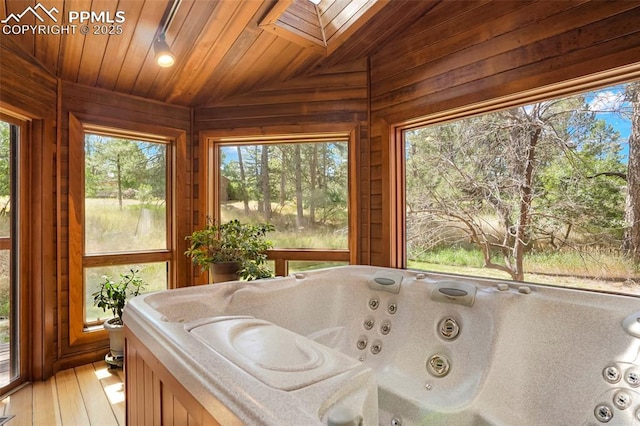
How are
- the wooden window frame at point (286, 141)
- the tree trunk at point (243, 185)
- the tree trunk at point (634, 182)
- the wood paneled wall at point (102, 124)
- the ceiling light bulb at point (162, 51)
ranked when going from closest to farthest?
the tree trunk at point (634, 182)
the ceiling light bulb at point (162, 51)
the wood paneled wall at point (102, 124)
the wooden window frame at point (286, 141)
the tree trunk at point (243, 185)

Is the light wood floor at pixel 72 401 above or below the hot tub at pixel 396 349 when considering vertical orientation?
below

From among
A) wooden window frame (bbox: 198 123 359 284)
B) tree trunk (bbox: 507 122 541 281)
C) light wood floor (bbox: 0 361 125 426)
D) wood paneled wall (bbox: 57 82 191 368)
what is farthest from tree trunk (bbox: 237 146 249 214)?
tree trunk (bbox: 507 122 541 281)

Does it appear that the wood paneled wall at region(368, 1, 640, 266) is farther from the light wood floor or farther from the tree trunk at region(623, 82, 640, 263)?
the light wood floor

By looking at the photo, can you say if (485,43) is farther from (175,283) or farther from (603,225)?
(175,283)

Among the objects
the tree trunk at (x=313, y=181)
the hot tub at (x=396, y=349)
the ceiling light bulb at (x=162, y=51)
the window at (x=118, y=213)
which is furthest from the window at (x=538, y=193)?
the window at (x=118, y=213)

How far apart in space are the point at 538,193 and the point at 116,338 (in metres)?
2.75

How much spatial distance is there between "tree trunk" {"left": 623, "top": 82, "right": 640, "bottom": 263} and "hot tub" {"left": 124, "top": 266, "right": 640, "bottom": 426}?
346 millimetres

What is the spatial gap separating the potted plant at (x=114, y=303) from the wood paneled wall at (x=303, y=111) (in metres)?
0.69

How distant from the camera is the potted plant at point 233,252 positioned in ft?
7.63

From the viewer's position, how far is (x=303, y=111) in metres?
2.63

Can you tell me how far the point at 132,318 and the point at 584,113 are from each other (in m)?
2.19

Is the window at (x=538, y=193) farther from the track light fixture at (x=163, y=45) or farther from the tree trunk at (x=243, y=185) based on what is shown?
the track light fixture at (x=163, y=45)

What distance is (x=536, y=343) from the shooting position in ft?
4.67

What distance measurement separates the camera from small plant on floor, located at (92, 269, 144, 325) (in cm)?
239
